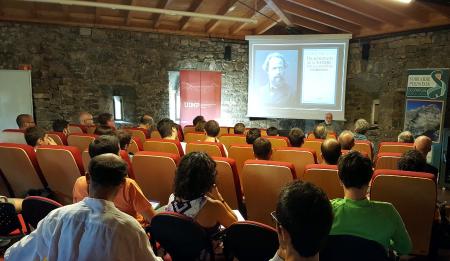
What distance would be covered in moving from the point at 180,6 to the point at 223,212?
6.16 metres

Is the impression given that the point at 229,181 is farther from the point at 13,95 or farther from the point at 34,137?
the point at 13,95

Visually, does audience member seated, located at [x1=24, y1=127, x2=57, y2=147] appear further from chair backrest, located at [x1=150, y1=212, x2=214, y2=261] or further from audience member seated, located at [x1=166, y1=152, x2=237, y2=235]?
chair backrest, located at [x1=150, y1=212, x2=214, y2=261]

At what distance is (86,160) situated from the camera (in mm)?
3176

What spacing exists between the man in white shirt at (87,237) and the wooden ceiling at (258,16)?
593 cm

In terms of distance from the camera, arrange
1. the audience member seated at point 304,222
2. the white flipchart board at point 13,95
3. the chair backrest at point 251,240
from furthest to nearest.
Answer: the white flipchart board at point 13,95, the chair backrest at point 251,240, the audience member seated at point 304,222

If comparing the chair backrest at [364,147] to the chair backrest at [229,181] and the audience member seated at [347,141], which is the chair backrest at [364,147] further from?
the chair backrest at [229,181]

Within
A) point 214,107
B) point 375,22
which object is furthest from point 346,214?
point 214,107

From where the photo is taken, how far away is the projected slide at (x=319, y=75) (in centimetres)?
812

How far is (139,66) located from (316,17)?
14.4 ft

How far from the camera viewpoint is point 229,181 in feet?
9.58

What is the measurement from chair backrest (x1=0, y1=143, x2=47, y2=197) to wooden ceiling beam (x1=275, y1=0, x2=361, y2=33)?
5636 mm

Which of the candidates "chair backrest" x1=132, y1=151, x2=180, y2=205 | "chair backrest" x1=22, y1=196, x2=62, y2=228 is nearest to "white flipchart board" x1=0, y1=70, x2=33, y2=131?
"chair backrest" x1=132, y1=151, x2=180, y2=205

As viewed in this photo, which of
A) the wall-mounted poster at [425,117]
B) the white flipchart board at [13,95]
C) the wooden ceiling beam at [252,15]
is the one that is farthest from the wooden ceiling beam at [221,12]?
the white flipchart board at [13,95]

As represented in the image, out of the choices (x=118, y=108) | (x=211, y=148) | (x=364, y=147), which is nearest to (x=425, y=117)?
(x=364, y=147)
